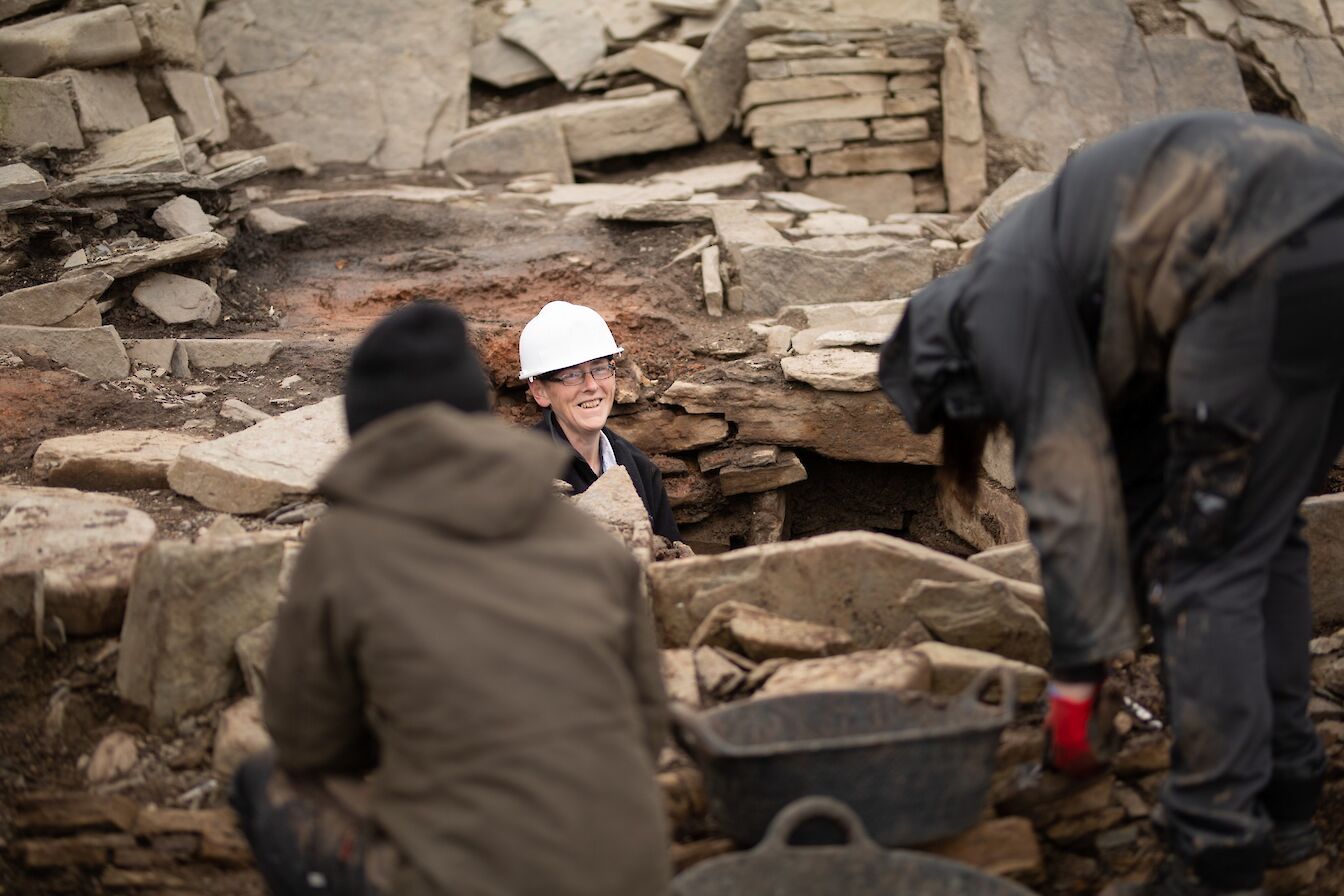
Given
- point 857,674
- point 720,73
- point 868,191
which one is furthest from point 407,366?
point 720,73

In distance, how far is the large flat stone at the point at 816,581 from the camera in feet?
12.1

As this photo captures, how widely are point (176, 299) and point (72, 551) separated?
277cm

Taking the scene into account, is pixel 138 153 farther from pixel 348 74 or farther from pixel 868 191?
pixel 868 191

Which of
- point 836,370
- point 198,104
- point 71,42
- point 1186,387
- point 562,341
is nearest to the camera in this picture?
point 1186,387

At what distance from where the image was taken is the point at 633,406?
6051 millimetres

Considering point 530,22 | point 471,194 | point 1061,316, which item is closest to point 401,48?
point 530,22

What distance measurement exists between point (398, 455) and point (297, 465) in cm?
240

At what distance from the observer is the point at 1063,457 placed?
2.56 m

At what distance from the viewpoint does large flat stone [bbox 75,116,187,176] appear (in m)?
6.69

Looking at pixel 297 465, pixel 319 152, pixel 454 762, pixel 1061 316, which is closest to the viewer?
pixel 454 762

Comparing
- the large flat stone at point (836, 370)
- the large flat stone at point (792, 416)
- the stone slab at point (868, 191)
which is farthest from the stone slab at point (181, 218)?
the stone slab at point (868, 191)

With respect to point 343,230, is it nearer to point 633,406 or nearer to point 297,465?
point 633,406

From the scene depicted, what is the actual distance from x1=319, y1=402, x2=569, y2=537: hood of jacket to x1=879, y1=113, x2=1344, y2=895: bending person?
1.13m

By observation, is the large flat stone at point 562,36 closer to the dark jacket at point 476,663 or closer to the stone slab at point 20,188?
the stone slab at point 20,188
